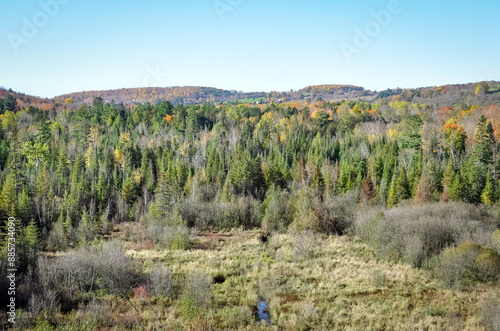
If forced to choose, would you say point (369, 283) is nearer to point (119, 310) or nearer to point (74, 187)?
point (119, 310)

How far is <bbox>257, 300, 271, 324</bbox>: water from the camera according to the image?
21.3 m

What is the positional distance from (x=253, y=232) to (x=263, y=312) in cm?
2202

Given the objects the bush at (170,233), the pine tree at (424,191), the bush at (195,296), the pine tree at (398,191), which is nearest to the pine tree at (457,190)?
the pine tree at (424,191)

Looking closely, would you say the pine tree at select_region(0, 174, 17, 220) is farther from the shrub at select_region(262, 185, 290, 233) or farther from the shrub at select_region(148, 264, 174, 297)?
the shrub at select_region(262, 185, 290, 233)

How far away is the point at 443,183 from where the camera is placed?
4925 cm

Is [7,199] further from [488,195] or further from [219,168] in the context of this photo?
[488,195]

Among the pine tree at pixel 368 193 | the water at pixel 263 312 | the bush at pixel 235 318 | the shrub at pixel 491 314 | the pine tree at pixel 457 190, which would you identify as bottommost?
the water at pixel 263 312

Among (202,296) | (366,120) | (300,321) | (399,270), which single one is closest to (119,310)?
(202,296)

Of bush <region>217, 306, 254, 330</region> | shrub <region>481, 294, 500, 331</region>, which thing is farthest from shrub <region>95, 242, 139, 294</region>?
shrub <region>481, 294, 500, 331</region>

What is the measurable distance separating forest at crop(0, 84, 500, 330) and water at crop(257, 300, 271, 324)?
22 cm

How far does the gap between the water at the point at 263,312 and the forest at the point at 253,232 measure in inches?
8.7

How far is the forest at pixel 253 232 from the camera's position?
819 inches

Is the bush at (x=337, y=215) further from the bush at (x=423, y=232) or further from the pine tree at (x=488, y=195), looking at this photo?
→ the pine tree at (x=488, y=195)

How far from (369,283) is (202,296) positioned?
1213 centimetres
